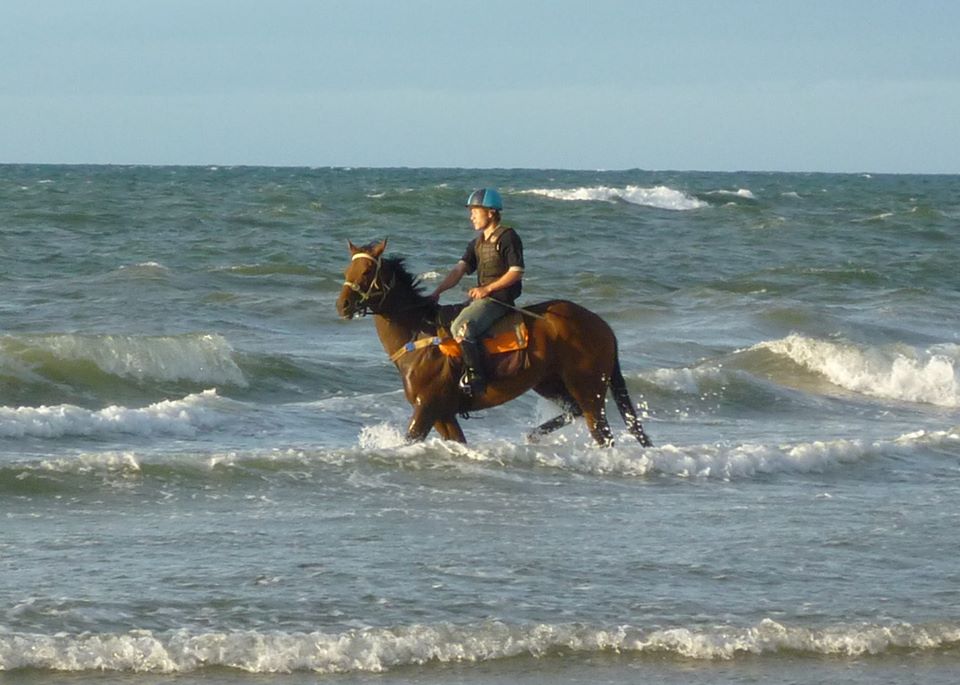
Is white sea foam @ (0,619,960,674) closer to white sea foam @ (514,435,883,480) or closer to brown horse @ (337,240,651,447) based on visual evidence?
white sea foam @ (514,435,883,480)

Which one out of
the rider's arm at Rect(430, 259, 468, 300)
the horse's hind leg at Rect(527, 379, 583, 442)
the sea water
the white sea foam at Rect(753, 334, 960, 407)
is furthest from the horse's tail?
the white sea foam at Rect(753, 334, 960, 407)

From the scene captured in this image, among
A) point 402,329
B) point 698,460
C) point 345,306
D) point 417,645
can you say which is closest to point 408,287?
point 402,329

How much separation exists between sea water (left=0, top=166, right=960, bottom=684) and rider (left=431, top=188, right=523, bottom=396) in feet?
2.23

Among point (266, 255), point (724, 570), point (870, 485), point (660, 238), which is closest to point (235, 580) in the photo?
point (724, 570)

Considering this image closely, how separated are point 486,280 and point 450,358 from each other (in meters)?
0.58

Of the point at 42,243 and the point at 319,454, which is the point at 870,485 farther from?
the point at 42,243

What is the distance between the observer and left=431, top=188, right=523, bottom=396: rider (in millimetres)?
10789

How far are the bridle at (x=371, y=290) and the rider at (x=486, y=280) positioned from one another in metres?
0.43

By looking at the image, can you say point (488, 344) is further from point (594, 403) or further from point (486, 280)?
point (594, 403)

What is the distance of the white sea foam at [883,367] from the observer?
17.4 meters

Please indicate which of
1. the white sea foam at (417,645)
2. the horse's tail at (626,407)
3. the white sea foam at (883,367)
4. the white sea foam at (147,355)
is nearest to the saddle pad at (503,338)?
the horse's tail at (626,407)

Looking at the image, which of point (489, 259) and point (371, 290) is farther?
point (489, 259)

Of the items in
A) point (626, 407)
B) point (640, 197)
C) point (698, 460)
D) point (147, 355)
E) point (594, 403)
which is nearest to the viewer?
point (698, 460)

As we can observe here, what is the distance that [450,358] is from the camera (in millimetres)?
10906
